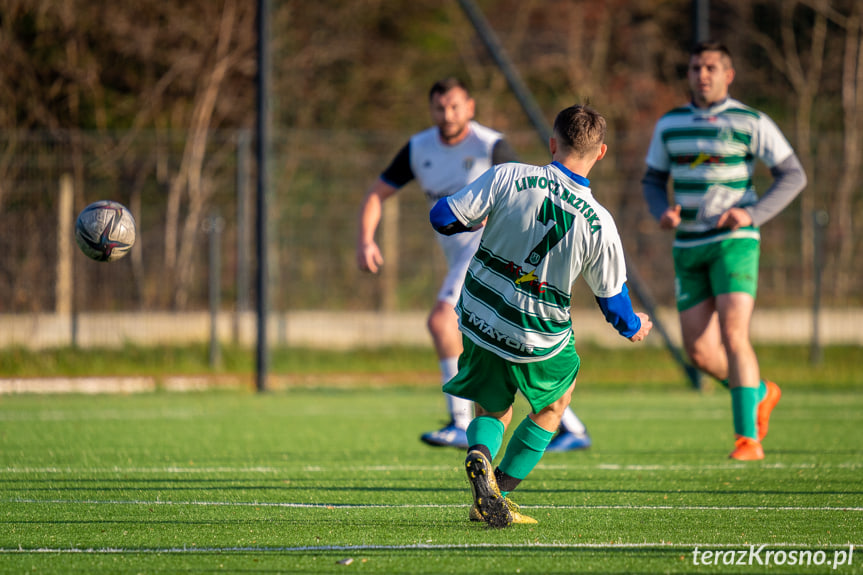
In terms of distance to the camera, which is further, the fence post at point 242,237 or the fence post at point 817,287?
the fence post at point 817,287

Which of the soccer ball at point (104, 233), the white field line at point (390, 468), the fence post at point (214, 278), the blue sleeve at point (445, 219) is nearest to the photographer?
the blue sleeve at point (445, 219)

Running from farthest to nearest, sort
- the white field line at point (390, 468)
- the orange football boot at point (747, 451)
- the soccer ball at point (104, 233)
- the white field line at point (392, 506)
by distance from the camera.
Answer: the orange football boot at point (747, 451), the white field line at point (390, 468), the soccer ball at point (104, 233), the white field line at point (392, 506)

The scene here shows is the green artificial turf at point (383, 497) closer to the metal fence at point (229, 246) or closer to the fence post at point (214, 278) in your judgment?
the fence post at point (214, 278)

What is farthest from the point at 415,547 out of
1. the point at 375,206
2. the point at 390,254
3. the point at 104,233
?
the point at 390,254

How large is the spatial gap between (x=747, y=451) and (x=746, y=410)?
0.23 m

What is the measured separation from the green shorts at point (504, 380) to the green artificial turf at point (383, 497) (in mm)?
482

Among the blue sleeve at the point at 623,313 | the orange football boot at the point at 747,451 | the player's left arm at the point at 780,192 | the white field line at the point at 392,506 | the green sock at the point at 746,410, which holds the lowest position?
the orange football boot at the point at 747,451

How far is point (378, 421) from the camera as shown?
8227 mm

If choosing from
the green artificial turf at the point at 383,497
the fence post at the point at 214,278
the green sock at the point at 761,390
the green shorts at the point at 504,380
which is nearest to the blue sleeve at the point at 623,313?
the green shorts at the point at 504,380

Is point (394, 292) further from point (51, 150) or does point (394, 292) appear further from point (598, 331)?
point (51, 150)

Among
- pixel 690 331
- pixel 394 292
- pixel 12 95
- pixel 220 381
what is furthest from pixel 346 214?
pixel 690 331

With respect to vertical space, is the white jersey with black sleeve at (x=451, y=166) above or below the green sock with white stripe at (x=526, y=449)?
above

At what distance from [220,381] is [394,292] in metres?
2.49

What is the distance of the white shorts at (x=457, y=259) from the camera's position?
21.4 feet
